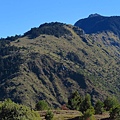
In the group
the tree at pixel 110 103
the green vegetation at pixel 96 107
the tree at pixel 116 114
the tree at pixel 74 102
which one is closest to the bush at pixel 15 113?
the green vegetation at pixel 96 107

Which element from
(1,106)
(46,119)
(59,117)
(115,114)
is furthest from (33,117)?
(115,114)

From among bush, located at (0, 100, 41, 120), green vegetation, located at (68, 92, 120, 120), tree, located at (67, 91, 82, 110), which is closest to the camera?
bush, located at (0, 100, 41, 120)

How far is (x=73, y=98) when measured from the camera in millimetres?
153000

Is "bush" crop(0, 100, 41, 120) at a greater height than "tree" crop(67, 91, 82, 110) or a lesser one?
lesser

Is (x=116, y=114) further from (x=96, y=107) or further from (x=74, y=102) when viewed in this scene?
(x=74, y=102)

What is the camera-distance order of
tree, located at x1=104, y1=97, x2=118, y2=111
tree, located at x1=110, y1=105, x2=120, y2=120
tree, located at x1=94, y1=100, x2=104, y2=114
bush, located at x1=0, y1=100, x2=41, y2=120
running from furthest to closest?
1. tree, located at x1=104, y1=97, x2=118, y2=111
2. tree, located at x1=94, y1=100, x2=104, y2=114
3. tree, located at x1=110, y1=105, x2=120, y2=120
4. bush, located at x1=0, y1=100, x2=41, y2=120

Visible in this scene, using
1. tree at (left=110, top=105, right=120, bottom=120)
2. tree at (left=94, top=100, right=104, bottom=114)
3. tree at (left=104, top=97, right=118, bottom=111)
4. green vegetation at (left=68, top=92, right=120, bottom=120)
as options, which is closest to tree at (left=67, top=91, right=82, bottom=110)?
green vegetation at (left=68, top=92, right=120, bottom=120)

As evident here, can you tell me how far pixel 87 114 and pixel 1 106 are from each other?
3501 cm

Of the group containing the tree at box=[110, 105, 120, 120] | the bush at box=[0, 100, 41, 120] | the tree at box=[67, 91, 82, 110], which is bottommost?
the tree at box=[110, 105, 120, 120]

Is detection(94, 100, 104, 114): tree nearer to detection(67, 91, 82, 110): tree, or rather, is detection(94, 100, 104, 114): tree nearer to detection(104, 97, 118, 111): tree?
detection(104, 97, 118, 111): tree

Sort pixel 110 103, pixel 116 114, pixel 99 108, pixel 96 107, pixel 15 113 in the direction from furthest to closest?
1. pixel 110 103
2. pixel 96 107
3. pixel 99 108
4. pixel 116 114
5. pixel 15 113

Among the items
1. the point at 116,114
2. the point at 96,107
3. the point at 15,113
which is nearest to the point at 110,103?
the point at 96,107

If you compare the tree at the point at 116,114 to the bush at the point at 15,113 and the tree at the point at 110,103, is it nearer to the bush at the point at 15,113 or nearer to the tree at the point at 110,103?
the tree at the point at 110,103

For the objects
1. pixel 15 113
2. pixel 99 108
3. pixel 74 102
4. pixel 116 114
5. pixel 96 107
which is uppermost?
pixel 74 102
